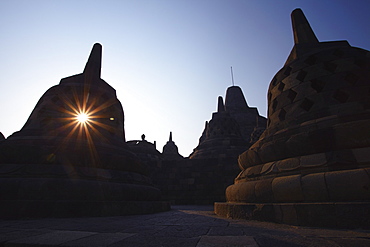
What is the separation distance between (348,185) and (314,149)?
866 millimetres

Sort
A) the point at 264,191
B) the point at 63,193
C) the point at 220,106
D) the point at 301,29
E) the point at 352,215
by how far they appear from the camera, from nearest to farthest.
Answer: the point at 352,215, the point at 264,191, the point at 63,193, the point at 301,29, the point at 220,106

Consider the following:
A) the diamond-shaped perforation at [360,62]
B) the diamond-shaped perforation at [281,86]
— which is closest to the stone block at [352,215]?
the diamond-shaped perforation at [281,86]

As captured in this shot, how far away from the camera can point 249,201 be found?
420 cm

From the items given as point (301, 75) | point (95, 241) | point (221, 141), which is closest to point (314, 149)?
point (301, 75)

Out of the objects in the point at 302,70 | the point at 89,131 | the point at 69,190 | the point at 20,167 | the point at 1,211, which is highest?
the point at 302,70

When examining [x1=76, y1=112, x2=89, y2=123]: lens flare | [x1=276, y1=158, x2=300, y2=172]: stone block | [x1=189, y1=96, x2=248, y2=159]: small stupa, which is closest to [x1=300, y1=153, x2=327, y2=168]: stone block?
[x1=276, y1=158, x2=300, y2=172]: stone block

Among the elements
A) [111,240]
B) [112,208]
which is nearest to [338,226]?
[111,240]

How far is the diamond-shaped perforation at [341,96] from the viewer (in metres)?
4.34

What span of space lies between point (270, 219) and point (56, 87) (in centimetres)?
732

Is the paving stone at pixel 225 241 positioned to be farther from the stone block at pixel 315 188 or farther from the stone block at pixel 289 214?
the stone block at pixel 315 188

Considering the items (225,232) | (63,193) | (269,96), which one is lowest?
(225,232)

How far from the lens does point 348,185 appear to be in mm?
2977

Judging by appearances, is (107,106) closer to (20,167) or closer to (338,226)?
(20,167)

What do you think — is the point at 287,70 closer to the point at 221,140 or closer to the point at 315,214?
the point at 315,214
